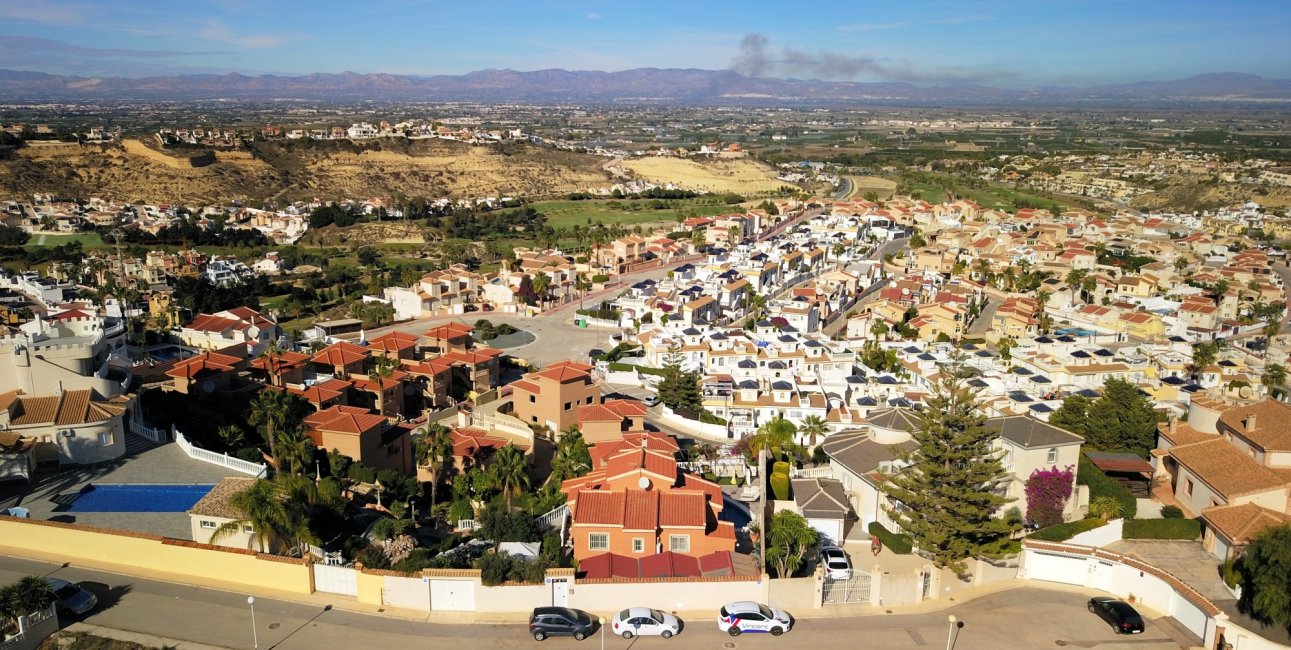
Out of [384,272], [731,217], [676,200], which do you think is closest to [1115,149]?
[676,200]

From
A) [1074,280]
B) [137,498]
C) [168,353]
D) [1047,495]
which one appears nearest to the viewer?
[137,498]

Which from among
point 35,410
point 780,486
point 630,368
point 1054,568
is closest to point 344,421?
point 35,410

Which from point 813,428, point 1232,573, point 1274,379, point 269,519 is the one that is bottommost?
point 1274,379

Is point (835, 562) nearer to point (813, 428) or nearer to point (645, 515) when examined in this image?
point (645, 515)

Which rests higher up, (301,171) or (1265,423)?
(301,171)

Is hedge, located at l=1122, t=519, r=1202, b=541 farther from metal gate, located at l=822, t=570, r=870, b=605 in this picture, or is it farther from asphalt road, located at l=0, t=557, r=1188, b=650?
metal gate, located at l=822, t=570, r=870, b=605

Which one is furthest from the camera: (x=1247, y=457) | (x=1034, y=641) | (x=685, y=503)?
(x=1247, y=457)

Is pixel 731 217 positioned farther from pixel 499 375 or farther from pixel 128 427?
pixel 128 427

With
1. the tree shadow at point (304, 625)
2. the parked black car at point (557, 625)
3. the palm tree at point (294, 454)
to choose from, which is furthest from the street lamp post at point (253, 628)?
the palm tree at point (294, 454)
